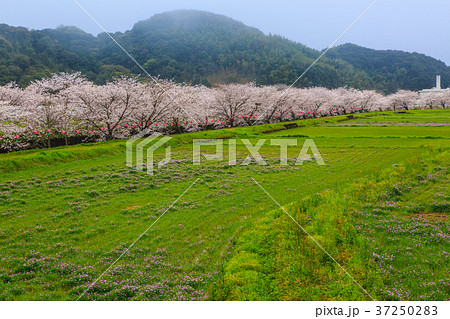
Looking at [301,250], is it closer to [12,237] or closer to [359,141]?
[12,237]

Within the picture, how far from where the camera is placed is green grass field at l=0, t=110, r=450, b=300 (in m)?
5.20

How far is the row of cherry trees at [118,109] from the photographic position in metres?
27.0

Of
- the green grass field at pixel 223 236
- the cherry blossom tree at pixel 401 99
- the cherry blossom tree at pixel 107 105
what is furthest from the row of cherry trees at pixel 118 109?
the cherry blossom tree at pixel 401 99

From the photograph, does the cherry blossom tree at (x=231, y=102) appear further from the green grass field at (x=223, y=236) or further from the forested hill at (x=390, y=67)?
the forested hill at (x=390, y=67)

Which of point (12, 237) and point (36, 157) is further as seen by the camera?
point (36, 157)

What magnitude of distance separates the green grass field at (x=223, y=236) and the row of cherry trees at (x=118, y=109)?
13.5 meters

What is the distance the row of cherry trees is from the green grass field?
44.2ft

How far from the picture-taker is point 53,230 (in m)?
8.46

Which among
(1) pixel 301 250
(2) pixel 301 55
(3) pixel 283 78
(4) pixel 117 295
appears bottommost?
(4) pixel 117 295

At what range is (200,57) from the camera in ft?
346

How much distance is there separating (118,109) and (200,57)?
265 ft

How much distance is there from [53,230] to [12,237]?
3.31ft

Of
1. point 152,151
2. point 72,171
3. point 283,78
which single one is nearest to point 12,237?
point 72,171

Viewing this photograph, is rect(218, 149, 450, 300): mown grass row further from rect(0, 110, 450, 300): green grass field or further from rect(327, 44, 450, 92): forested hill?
rect(327, 44, 450, 92): forested hill
